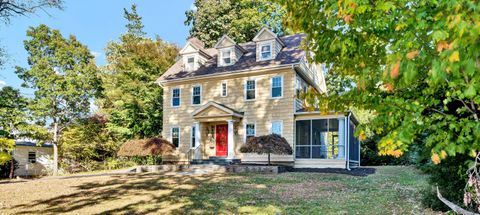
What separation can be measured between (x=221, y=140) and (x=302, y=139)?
16.2ft

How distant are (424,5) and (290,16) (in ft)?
7.37

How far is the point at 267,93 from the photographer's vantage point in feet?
62.5

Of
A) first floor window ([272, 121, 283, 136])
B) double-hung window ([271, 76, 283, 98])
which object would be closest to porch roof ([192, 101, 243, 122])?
first floor window ([272, 121, 283, 136])

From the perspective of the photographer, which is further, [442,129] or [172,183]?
[172,183]

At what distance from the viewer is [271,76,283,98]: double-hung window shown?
61.4 feet

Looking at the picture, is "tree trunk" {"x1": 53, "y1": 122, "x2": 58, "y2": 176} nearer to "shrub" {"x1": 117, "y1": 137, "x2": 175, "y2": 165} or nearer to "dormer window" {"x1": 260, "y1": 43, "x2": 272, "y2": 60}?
"shrub" {"x1": 117, "y1": 137, "x2": 175, "y2": 165}

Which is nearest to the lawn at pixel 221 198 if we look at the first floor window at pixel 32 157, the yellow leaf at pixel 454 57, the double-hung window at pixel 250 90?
the yellow leaf at pixel 454 57

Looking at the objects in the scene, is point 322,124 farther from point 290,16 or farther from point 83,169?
point 83,169

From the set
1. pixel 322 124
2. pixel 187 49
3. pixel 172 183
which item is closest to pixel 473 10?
pixel 172 183

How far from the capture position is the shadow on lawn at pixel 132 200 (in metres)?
7.35

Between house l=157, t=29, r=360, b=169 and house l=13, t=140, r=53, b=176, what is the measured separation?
11.4 m

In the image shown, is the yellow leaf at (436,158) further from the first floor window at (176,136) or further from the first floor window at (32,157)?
the first floor window at (32,157)

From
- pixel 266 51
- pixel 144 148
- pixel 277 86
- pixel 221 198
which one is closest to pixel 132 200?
pixel 221 198

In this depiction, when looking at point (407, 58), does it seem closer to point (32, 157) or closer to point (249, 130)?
point (249, 130)
